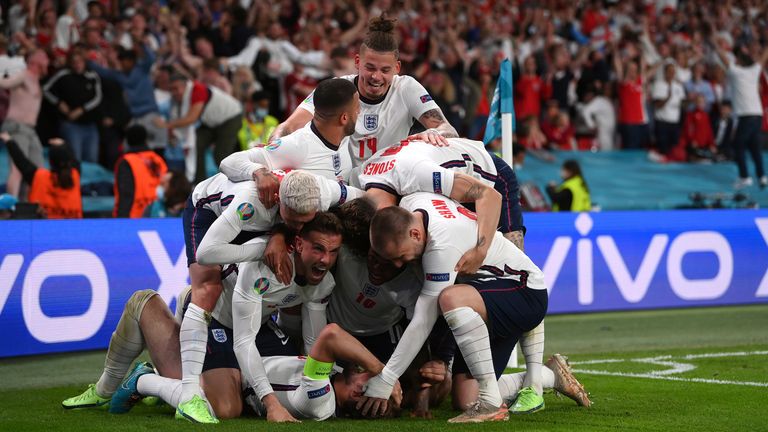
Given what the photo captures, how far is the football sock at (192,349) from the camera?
640 cm

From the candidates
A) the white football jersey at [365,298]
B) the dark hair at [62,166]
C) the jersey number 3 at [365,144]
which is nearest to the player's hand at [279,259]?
the white football jersey at [365,298]

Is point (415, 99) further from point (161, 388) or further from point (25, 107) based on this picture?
point (25, 107)

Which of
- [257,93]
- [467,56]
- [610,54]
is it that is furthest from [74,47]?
[610,54]

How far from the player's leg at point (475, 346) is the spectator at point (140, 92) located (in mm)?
9551

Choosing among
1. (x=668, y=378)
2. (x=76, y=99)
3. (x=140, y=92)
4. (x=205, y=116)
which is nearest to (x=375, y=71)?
(x=668, y=378)

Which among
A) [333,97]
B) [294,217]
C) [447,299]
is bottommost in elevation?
[447,299]

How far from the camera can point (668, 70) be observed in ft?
66.9

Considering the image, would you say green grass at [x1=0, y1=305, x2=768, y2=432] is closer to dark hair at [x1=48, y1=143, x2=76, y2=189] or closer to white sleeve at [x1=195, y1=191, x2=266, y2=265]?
white sleeve at [x1=195, y1=191, x2=266, y2=265]

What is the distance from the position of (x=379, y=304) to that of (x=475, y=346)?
79cm

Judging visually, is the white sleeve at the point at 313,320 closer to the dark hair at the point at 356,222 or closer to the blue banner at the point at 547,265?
the dark hair at the point at 356,222

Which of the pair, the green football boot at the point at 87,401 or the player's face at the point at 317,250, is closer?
the player's face at the point at 317,250

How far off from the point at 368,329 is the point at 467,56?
42.2ft

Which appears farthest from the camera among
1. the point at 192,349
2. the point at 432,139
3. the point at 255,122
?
the point at 255,122

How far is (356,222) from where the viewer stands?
6.50 meters
